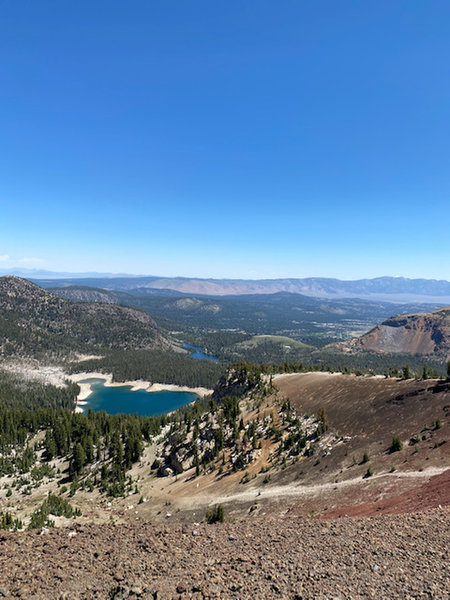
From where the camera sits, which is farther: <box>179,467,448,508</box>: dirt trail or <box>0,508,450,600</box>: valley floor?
<box>179,467,448,508</box>: dirt trail

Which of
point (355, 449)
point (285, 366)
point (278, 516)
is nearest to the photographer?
point (278, 516)

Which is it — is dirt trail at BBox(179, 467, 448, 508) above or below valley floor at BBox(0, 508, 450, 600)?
below

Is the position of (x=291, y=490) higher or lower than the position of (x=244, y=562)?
lower

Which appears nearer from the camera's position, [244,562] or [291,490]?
[244,562]

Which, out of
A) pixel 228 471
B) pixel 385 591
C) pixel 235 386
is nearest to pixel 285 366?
pixel 235 386

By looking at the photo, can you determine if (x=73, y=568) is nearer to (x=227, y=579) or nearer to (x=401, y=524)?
(x=227, y=579)

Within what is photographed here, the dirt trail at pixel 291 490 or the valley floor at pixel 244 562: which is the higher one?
the valley floor at pixel 244 562

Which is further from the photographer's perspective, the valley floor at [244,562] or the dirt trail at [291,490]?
the dirt trail at [291,490]

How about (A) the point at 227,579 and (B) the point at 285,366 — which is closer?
(A) the point at 227,579
